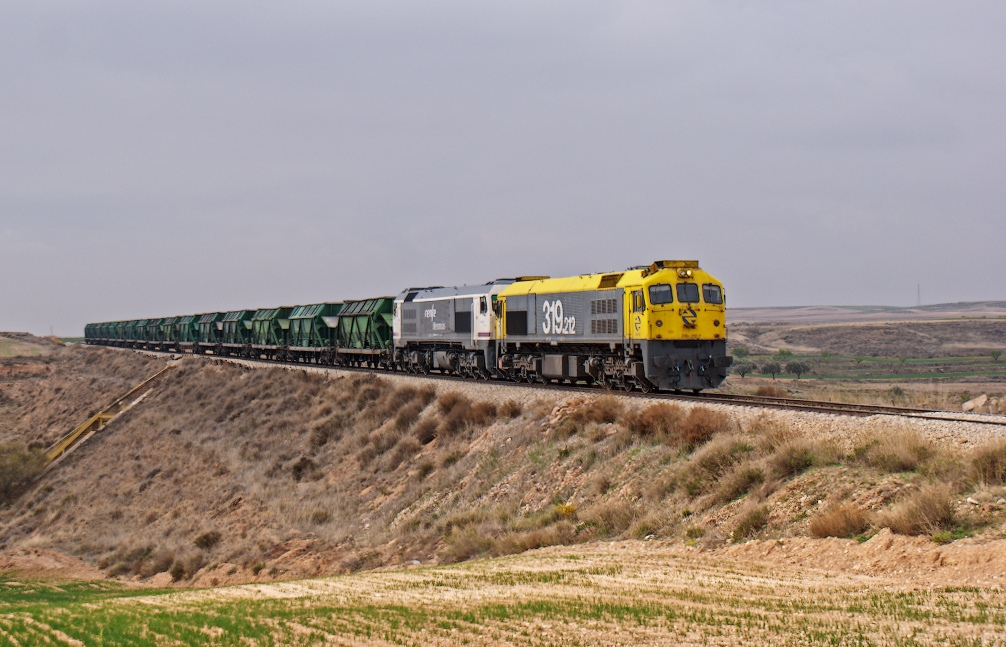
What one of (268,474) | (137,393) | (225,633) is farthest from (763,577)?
(137,393)

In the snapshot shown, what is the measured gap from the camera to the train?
2744 centimetres

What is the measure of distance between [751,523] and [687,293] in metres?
12.0

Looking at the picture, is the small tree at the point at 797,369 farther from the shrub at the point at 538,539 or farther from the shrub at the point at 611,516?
the shrub at the point at 538,539

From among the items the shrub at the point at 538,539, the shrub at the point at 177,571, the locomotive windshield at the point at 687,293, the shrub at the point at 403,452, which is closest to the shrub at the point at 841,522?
the shrub at the point at 538,539

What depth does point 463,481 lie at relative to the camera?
89.8ft

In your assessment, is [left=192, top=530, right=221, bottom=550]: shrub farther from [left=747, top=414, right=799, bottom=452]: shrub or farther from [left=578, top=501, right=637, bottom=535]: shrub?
[left=747, top=414, right=799, bottom=452]: shrub

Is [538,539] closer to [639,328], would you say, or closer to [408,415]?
[639,328]

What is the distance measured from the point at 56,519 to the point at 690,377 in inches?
1339

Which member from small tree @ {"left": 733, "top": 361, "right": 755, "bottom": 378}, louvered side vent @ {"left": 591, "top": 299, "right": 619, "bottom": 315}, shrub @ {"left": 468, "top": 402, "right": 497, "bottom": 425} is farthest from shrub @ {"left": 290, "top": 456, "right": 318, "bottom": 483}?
small tree @ {"left": 733, "top": 361, "right": 755, "bottom": 378}

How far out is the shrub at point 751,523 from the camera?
1670cm

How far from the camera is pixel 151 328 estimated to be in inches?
4377

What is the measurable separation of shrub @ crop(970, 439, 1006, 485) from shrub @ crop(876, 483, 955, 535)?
2.03 feet

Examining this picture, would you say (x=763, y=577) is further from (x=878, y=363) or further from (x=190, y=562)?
(x=878, y=363)

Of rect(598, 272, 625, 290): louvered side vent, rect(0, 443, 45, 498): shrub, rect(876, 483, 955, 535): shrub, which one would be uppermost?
rect(598, 272, 625, 290): louvered side vent
